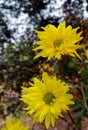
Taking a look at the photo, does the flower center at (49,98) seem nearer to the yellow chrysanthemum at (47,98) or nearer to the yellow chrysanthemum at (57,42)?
the yellow chrysanthemum at (47,98)

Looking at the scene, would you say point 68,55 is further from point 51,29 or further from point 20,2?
point 20,2

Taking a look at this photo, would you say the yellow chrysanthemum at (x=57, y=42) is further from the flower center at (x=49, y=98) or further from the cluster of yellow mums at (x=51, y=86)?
the flower center at (x=49, y=98)

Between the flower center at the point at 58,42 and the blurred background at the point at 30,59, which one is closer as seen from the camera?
the flower center at the point at 58,42

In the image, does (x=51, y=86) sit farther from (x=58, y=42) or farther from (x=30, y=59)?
(x=30, y=59)

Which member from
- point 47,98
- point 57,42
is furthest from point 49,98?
point 57,42

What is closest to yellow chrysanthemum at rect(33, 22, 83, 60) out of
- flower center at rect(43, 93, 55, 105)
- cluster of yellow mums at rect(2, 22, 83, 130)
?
cluster of yellow mums at rect(2, 22, 83, 130)

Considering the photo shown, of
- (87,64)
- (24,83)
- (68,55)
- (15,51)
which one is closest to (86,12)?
(15,51)

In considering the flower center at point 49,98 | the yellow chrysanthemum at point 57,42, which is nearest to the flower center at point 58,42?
the yellow chrysanthemum at point 57,42

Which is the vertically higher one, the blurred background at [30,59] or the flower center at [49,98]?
the blurred background at [30,59]
